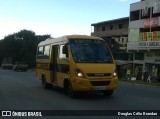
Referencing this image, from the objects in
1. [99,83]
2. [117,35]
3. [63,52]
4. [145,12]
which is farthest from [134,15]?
[99,83]

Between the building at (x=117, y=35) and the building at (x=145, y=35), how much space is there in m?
2.52

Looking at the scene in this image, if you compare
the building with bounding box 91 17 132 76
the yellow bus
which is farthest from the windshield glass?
the building with bounding box 91 17 132 76

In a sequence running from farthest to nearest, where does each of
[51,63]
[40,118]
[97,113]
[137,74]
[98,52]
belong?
[137,74], [51,63], [98,52], [97,113], [40,118]

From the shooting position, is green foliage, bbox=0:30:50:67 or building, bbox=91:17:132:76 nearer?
building, bbox=91:17:132:76

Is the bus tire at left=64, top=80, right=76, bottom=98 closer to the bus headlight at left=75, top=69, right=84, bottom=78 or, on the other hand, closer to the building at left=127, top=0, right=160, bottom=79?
the bus headlight at left=75, top=69, right=84, bottom=78

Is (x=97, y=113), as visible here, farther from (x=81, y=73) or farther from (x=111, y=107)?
(x=81, y=73)

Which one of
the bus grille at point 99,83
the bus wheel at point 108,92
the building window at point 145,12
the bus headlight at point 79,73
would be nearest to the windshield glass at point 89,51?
the bus headlight at point 79,73

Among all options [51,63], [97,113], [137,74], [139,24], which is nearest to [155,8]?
[139,24]

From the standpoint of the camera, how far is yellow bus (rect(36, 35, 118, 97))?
15.9 metres

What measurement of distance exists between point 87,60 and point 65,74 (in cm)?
123

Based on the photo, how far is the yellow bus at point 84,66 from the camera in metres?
15.9

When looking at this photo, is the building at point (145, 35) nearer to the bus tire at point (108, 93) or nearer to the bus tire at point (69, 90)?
the bus tire at point (108, 93)

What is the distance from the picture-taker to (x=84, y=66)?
1597 centimetres

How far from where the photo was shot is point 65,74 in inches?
670
